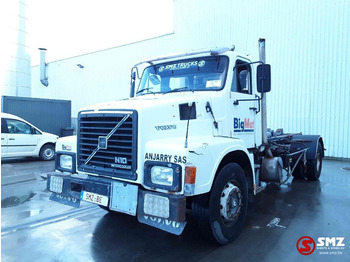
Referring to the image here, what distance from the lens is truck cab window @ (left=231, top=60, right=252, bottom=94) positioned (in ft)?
13.9

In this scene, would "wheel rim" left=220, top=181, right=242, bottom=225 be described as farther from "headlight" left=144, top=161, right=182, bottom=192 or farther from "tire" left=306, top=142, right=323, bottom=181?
"tire" left=306, top=142, right=323, bottom=181

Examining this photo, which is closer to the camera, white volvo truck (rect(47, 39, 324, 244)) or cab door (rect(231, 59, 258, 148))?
white volvo truck (rect(47, 39, 324, 244))

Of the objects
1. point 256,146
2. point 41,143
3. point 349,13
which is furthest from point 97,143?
point 349,13

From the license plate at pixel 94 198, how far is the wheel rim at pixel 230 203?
1.43 metres

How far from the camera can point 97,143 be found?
3.52 meters

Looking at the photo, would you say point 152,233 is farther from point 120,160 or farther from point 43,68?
point 43,68

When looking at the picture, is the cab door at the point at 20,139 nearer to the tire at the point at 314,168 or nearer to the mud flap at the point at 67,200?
the mud flap at the point at 67,200

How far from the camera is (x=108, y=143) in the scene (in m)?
3.39

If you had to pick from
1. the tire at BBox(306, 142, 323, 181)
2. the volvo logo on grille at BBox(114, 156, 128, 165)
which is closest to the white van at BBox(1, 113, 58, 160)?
the volvo logo on grille at BBox(114, 156, 128, 165)

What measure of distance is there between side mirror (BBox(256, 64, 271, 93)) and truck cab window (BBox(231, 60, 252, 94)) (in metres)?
0.27

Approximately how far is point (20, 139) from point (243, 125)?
9.38 meters

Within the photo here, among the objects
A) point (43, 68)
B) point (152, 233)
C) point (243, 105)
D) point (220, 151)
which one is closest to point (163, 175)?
point (220, 151)

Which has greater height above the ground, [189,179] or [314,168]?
[189,179]

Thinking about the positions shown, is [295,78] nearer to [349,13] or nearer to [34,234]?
[349,13]
